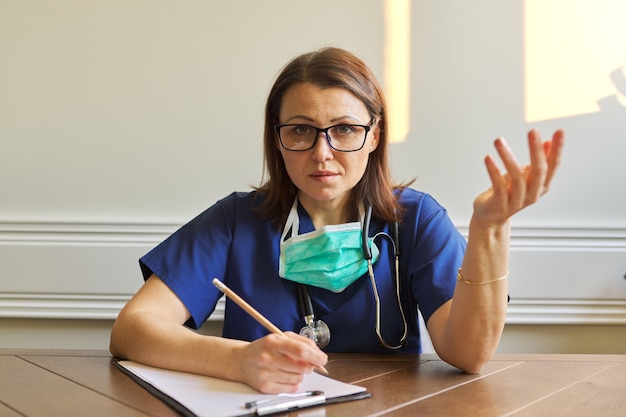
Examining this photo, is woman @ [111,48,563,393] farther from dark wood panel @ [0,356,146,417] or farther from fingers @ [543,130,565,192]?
fingers @ [543,130,565,192]

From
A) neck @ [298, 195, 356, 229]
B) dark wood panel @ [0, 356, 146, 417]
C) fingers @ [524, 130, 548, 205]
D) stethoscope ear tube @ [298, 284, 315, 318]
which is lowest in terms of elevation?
dark wood panel @ [0, 356, 146, 417]

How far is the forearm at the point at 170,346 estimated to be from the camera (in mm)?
1279

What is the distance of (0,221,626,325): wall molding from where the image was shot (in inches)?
90.4

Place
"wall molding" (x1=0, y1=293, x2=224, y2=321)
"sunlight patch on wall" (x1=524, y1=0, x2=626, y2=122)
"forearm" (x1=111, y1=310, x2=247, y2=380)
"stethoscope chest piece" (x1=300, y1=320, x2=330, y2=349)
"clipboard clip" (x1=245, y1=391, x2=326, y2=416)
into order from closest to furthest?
"clipboard clip" (x1=245, y1=391, x2=326, y2=416) → "forearm" (x1=111, y1=310, x2=247, y2=380) → "stethoscope chest piece" (x1=300, y1=320, x2=330, y2=349) → "sunlight patch on wall" (x1=524, y1=0, x2=626, y2=122) → "wall molding" (x1=0, y1=293, x2=224, y2=321)

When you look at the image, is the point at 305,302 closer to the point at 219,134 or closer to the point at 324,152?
the point at 324,152

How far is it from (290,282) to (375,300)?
8.4 inches

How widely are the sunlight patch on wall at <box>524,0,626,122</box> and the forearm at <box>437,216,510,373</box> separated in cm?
110

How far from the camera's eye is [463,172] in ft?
7.57

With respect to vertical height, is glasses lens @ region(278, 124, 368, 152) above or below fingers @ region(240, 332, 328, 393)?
above

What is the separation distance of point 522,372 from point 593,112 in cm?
120

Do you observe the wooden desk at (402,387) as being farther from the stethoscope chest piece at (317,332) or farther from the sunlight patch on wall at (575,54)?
the sunlight patch on wall at (575,54)

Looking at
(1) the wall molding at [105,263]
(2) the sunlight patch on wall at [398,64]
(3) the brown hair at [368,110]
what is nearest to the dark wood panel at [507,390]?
(3) the brown hair at [368,110]

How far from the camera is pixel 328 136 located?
1670 millimetres

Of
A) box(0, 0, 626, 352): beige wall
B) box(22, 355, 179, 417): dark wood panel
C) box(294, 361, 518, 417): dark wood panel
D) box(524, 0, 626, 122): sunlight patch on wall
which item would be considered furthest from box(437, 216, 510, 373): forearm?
box(524, 0, 626, 122): sunlight patch on wall
